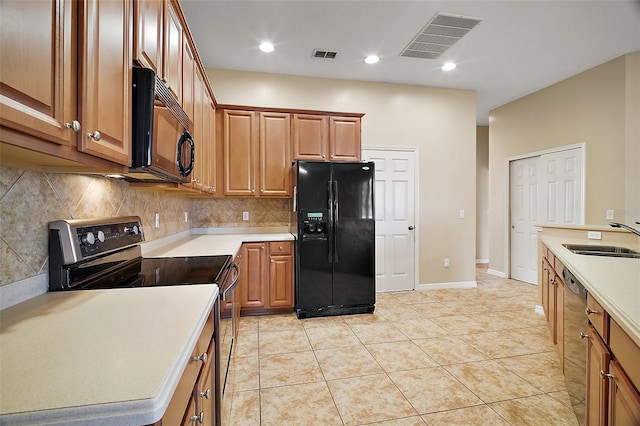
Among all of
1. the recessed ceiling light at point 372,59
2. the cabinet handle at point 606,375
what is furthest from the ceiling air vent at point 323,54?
the cabinet handle at point 606,375

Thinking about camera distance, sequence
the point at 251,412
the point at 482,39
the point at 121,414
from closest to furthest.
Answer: the point at 121,414, the point at 251,412, the point at 482,39

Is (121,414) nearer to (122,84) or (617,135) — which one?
(122,84)

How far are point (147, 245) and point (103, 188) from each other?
0.70m

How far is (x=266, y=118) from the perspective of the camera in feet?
11.8

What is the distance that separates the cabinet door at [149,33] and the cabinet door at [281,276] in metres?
2.16

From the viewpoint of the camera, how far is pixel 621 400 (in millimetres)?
1038

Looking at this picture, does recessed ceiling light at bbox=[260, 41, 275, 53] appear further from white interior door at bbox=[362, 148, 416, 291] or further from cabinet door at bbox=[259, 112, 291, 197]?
white interior door at bbox=[362, 148, 416, 291]

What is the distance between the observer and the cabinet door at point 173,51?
65.5 inches

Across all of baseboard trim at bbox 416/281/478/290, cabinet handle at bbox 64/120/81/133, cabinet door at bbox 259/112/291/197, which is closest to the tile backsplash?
cabinet handle at bbox 64/120/81/133

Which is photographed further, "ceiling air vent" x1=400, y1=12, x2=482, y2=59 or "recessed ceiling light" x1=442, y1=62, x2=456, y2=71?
"recessed ceiling light" x1=442, y1=62, x2=456, y2=71

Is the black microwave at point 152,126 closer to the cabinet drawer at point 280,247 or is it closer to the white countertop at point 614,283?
the white countertop at point 614,283

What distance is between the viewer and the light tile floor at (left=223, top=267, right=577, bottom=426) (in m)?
1.80

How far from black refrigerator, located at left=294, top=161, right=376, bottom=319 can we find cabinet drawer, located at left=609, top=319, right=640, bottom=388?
2.37m

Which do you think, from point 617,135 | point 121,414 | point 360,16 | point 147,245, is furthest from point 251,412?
point 617,135
